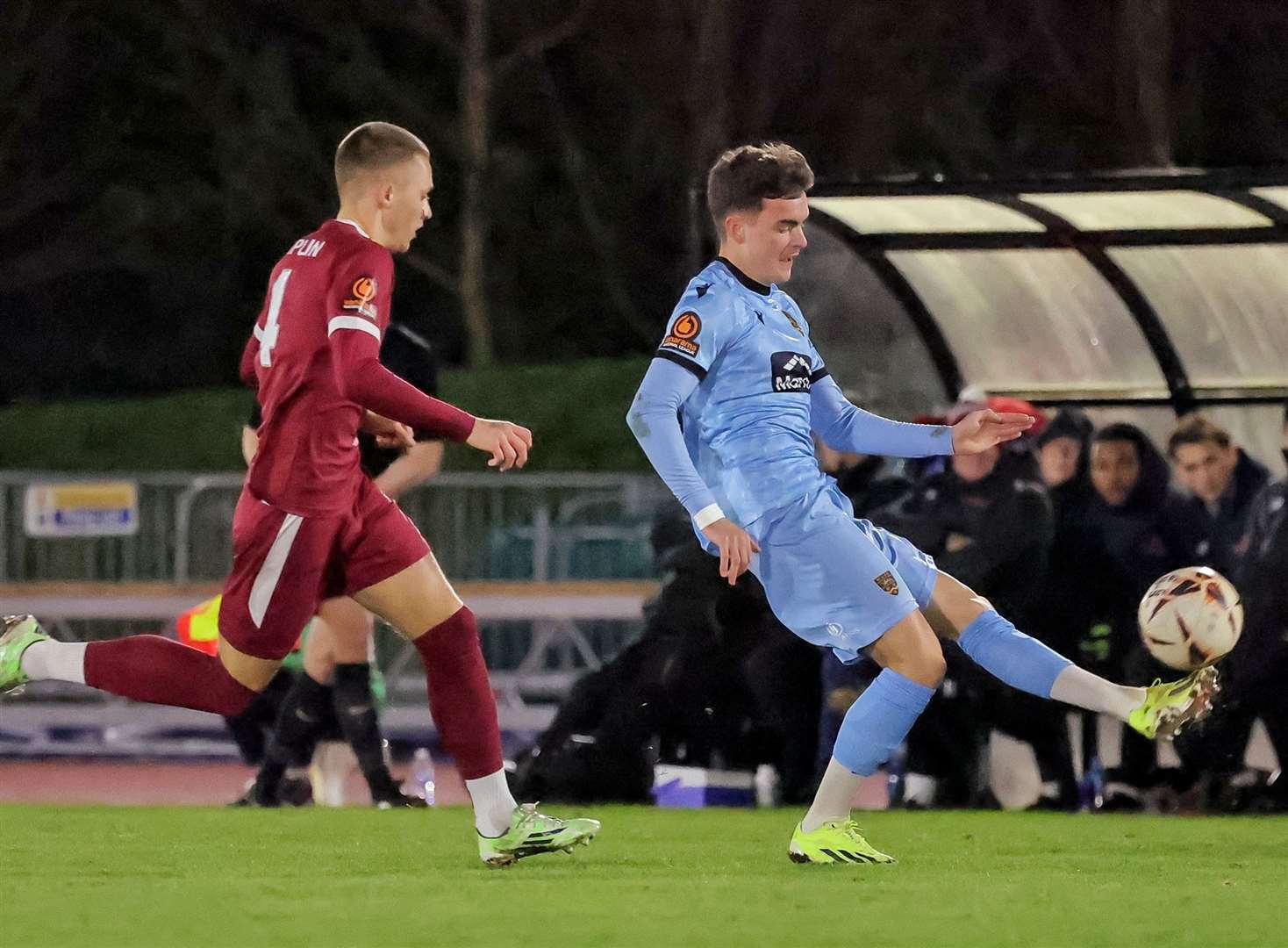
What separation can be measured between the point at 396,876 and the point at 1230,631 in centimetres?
244

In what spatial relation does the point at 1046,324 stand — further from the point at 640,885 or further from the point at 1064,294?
the point at 640,885

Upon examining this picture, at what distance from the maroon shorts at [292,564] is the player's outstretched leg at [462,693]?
0.21ft

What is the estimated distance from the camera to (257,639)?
25.5 ft

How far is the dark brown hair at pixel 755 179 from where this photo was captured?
8.02 meters

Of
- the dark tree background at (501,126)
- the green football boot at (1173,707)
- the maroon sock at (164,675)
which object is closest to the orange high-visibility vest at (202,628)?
the maroon sock at (164,675)

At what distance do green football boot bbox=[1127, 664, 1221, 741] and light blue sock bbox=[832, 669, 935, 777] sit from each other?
1.89ft

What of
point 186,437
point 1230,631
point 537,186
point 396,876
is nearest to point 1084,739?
point 1230,631

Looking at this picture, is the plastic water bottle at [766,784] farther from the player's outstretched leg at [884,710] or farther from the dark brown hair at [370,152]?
the dark brown hair at [370,152]

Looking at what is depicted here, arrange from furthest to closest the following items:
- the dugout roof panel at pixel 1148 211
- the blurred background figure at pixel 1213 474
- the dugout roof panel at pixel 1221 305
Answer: the dugout roof panel at pixel 1221 305, the dugout roof panel at pixel 1148 211, the blurred background figure at pixel 1213 474

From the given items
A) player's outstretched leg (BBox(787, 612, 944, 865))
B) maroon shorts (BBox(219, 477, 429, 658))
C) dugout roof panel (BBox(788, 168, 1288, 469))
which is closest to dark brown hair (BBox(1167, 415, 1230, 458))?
dugout roof panel (BBox(788, 168, 1288, 469))

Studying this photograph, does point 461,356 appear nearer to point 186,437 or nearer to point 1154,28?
point 186,437

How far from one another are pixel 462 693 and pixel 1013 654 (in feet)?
4.95

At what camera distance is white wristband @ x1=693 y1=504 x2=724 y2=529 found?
757 centimetres

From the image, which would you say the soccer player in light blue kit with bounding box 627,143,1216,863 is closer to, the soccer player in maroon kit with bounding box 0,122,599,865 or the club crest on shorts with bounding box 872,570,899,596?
the club crest on shorts with bounding box 872,570,899,596
